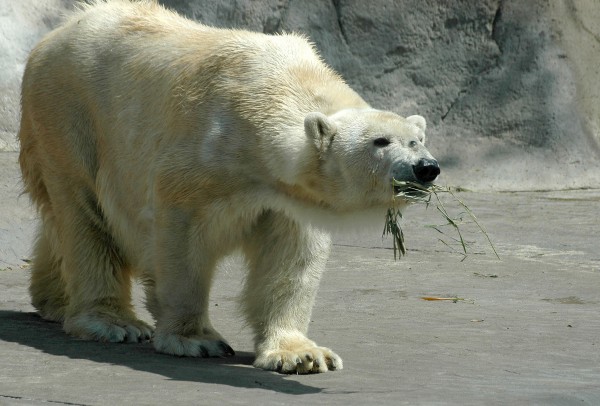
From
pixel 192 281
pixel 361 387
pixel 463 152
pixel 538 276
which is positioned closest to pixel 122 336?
pixel 192 281

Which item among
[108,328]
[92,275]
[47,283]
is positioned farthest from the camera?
[47,283]

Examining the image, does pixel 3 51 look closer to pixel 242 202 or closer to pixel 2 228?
pixel 2 228

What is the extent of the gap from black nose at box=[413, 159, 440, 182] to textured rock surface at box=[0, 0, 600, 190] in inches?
280

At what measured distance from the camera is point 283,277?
5.18 metres

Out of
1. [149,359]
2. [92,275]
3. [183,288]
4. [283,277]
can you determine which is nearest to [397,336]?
[283,277]

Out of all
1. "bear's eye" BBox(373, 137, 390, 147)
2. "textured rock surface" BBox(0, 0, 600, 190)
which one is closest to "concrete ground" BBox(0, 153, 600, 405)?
"bear's eye" BBox(373, 137, 390, 147)

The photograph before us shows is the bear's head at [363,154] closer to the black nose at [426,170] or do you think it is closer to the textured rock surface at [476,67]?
the black nose at [426,170]

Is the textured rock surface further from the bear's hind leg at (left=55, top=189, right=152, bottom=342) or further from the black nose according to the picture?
the black nose

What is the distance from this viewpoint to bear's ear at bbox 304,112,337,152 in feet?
15.5

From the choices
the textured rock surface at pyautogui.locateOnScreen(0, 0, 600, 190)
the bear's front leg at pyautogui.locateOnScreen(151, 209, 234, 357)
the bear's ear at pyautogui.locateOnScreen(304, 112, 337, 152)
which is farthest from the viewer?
the textured rock surface at pyautogui.locateOnScreen(0, 0, 600, 190)

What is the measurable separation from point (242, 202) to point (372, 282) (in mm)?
2516

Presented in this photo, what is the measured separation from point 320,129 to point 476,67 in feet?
25.2

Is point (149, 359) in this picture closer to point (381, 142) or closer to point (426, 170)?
point (381, 142)

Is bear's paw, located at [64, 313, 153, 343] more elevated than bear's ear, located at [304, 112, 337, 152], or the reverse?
bear's ear, located at [304, 112, 337, 152]
